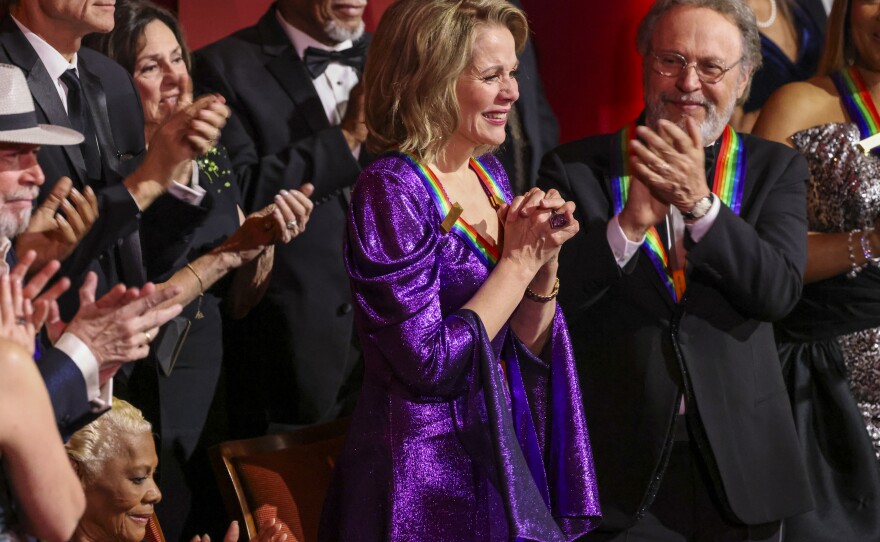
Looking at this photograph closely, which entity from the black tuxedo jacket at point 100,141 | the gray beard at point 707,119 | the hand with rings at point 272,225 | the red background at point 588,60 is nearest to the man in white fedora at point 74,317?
the black tuxedo jacket at point 100,141

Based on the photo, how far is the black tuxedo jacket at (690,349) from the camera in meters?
3.21

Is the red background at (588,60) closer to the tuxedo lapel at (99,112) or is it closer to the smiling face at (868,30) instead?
the smiling face at (868,30)

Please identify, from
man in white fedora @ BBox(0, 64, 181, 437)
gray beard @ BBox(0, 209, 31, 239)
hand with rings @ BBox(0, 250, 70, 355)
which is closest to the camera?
hand with rings @ BBox(0, 250, 70, 355)

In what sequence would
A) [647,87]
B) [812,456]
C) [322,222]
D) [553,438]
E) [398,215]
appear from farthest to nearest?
1. [322,222]
2. [812,456]
3. [647,87]
4. [553,438]
5. [398,215]

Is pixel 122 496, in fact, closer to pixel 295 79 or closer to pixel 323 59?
pixel 295 79

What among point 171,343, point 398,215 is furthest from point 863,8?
point 171,343

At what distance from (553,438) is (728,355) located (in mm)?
613

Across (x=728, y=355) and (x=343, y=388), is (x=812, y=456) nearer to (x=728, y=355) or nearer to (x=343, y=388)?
(x=728, y=355)

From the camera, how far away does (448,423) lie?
2.73m

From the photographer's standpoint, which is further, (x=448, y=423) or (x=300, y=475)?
(x=300, y=475)

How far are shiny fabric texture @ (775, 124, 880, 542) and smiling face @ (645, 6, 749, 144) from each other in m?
0.55

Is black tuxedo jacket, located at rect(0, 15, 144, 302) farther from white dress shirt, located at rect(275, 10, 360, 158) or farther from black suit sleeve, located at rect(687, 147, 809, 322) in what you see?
black suit sleeve, located at rect(687, 147, 809, 322)

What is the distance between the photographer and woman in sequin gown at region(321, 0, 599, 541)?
8.70ft

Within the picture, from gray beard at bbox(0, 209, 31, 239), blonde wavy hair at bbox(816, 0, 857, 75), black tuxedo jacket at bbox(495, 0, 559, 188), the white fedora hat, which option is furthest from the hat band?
blonde wavy hair at bbox(816, 0, 857, 75)
